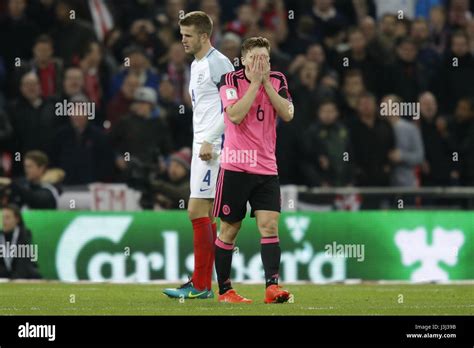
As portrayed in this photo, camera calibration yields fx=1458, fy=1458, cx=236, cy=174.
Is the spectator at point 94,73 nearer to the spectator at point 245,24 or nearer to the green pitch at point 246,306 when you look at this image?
the spectator at point 245,24

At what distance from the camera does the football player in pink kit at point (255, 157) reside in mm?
12898

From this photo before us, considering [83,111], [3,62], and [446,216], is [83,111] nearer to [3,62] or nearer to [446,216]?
[3,62]

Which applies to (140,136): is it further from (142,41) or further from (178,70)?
(142,41)

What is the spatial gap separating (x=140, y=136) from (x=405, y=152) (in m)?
3.75

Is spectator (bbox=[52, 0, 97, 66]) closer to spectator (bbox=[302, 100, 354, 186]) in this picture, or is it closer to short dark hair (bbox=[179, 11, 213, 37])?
spectator (bbox=[302, 100, 354, 186])

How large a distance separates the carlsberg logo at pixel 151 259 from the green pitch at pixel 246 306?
1297mm

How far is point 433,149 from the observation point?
20969mm

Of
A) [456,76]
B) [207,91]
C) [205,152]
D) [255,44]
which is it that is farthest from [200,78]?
[456,76]

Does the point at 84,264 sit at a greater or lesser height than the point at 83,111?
lesser

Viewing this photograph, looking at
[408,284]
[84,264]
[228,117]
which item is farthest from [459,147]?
[228,117]

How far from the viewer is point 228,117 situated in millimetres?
13008

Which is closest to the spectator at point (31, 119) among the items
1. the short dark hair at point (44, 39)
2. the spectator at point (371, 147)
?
the short dark hair at point (44, 39)

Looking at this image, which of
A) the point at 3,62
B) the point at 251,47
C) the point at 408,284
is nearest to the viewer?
the point at 251,47

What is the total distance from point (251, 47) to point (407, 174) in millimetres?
8211
